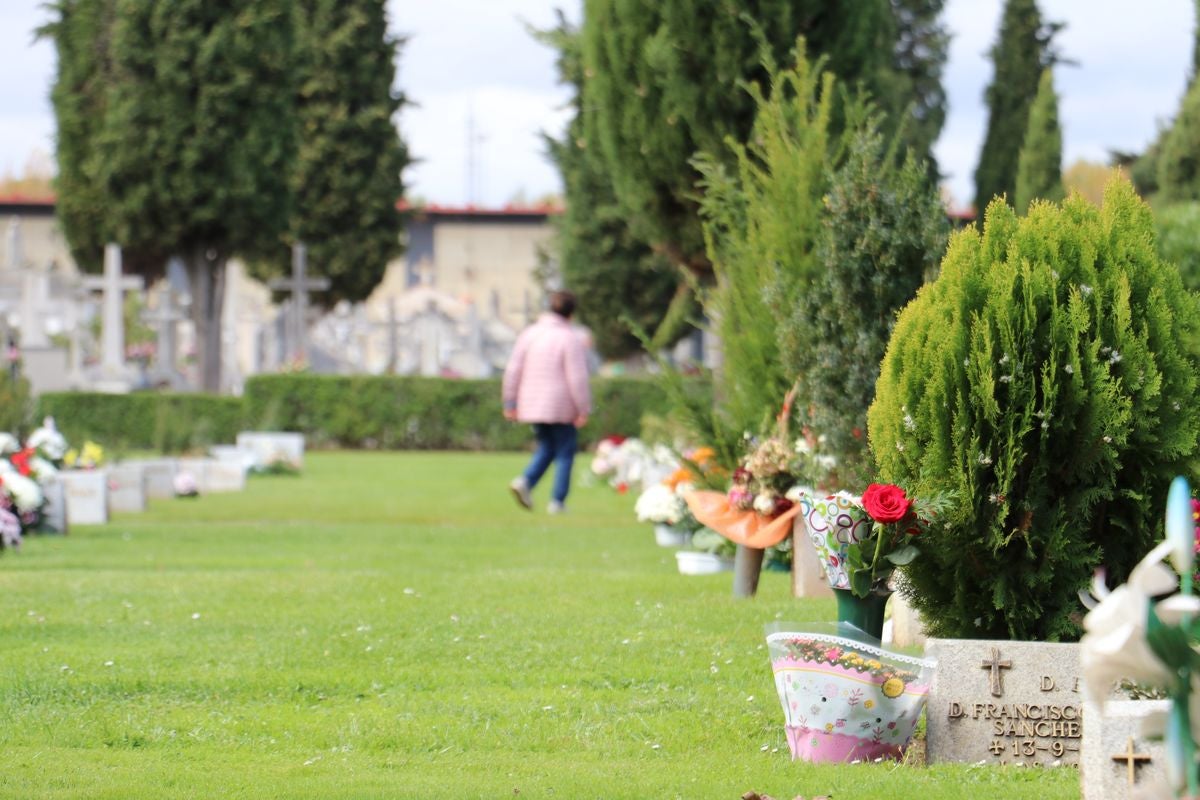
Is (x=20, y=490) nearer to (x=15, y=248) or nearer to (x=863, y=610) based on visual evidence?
(x=863, y=610)

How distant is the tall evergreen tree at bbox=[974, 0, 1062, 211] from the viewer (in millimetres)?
36281

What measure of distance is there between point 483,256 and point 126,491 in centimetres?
4436

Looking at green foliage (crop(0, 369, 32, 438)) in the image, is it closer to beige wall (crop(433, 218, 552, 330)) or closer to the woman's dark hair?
the woman's dark hair

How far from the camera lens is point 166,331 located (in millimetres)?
38594

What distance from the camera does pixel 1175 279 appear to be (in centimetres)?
578

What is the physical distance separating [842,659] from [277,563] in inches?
277

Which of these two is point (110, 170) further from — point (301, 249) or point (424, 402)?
point (424, 402)

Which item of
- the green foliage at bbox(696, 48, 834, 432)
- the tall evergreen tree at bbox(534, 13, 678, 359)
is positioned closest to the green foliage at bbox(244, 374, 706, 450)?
the tall evergreen tree at bbox(534, 13, 678, 359)

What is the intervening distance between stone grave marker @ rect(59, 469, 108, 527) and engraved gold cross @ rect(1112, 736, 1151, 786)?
12462 millimetres

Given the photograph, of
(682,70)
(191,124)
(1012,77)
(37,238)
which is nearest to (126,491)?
(682,70)

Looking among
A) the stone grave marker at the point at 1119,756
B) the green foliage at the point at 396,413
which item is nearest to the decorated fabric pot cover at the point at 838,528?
the stone grave marker at the point at 1119,756

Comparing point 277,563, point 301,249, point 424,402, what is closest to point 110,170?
point 301,249

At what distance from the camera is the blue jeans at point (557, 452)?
55.3 ft

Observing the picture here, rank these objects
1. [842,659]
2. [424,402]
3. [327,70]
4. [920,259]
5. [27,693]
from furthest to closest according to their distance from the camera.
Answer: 1. [327,70]
2. [424,402]
3. [920,259]
4. [27,693]
5. [842,659]
